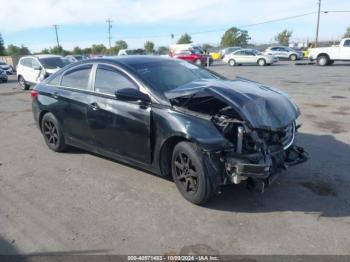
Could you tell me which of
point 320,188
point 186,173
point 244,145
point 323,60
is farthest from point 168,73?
point 323,60

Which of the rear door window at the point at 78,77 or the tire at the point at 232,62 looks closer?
the rear door window at the point at 78,77

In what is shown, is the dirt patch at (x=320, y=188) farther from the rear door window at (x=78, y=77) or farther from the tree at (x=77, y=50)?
the tree at (x=77, y=50)

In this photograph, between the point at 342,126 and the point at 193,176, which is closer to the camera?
the point at 193,176

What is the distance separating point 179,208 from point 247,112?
1.33 metres

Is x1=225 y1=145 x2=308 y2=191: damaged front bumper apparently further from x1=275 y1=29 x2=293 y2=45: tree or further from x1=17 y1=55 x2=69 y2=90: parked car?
x1=275 y1=29 x2=293 y2=45: tree

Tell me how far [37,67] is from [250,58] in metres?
21.9

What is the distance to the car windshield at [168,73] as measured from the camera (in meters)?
4.72

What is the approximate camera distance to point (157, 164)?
4539 millimetres

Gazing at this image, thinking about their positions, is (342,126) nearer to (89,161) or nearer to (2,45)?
(89,161)

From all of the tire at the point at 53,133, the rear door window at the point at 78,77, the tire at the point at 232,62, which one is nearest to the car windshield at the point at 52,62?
the tire at the point at 53,133

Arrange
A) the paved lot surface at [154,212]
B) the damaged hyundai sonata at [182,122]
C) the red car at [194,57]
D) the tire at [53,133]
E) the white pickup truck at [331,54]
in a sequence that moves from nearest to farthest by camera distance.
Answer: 1. the paved lot surface at [154,212]
2. the damaged hyundai sonata at [182,122]
3. the tire at [53,133]
4. the white pickup truck at [331,54]
5. the red car at [194,57]

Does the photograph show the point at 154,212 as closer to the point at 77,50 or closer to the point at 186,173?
the point at 186,173

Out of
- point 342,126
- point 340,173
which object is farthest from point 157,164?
point 342,126

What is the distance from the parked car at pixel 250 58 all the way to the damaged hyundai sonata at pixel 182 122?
92.9 ft
